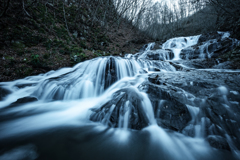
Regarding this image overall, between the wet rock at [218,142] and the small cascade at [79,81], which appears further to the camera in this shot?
the small cascade at [79,81]

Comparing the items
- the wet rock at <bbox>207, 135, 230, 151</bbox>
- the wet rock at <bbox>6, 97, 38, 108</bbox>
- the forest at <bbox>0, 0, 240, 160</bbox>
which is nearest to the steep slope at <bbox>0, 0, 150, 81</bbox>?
the forest at <bbox>0, 0, 240, 160</bbox>

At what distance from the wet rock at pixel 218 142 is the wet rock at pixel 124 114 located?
1.11 m

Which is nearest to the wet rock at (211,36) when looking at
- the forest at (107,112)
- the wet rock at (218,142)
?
the forest at (107,112)

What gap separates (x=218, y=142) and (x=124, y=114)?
66.9 inches

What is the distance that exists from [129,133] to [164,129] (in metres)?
0.75

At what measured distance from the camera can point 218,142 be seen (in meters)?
1.70

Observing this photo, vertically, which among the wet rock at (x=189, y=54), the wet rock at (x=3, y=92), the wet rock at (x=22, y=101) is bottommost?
the wet rock at (x=22, y=101)

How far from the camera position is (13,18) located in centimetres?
628

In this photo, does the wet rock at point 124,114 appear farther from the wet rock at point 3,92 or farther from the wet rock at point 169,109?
the wet rock at point 3,92

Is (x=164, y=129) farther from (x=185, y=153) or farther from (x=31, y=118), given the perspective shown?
(x=31, y=118)

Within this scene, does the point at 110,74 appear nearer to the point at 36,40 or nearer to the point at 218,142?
the point at 218,142

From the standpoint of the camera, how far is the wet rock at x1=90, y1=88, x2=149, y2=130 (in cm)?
215

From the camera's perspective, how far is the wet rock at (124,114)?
2.15 metres

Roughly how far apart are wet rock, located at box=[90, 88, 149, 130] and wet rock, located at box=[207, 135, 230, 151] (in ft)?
3.64
